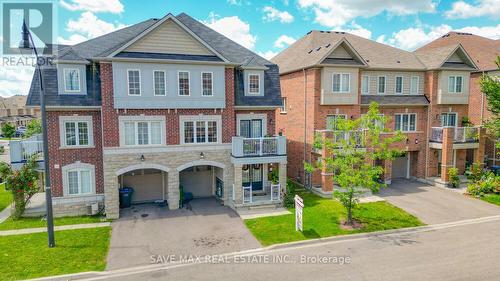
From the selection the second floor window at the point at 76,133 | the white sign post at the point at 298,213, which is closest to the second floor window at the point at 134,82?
the second floor window at the point at 76,133

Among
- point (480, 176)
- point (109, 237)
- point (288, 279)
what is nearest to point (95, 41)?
point (109, 237)

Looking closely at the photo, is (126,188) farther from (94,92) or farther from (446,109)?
(446,109)

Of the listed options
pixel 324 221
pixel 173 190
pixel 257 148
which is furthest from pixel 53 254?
pixel 324 221

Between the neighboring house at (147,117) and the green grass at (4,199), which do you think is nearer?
the neighboring house at (147,117)

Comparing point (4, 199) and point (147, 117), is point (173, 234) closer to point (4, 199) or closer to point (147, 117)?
point (147, 117)

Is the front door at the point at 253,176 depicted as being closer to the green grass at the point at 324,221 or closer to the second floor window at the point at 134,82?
the green grass at the point at 324,221

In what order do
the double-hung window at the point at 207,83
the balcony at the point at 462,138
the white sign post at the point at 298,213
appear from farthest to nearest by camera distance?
the balcony at the point at 462,138
the double-hung window at the point at 207,83
the white sign post at the point at 298,213

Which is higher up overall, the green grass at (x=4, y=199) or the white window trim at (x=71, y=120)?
the white window trim at (x=71, y=120)
